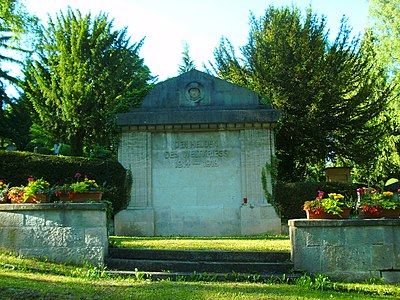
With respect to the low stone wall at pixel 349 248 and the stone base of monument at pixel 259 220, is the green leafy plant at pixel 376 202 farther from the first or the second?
the stone base of monument at pixel 259 220

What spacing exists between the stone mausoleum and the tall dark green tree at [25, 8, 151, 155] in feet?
19.6

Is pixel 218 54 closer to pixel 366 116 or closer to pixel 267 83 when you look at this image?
pixel 267 83

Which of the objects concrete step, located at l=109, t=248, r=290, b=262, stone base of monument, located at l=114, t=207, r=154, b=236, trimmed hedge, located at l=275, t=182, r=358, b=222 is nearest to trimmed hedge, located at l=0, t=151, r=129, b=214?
stone base of monument, located at l=114, t=207, r=154, b=236

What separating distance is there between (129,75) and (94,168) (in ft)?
29.0

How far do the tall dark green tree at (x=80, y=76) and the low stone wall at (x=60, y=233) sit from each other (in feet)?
38.1

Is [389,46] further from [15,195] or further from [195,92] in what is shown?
[15,195]

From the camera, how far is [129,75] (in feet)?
68.4

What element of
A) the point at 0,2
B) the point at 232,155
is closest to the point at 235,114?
the point at 232,155

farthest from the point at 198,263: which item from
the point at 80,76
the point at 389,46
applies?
the point at 389,46

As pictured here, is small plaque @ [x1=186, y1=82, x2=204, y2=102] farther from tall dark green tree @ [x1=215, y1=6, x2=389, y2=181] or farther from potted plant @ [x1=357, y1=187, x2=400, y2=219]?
potted plant @ [x1=357, y1=187, x2=400, y2=219]

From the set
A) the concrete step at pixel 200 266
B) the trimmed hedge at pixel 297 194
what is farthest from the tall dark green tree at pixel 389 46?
the concrete step at pixel 200 266

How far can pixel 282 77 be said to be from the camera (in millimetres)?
17547

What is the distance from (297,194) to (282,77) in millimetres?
6225

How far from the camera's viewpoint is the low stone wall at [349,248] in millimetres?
6977
